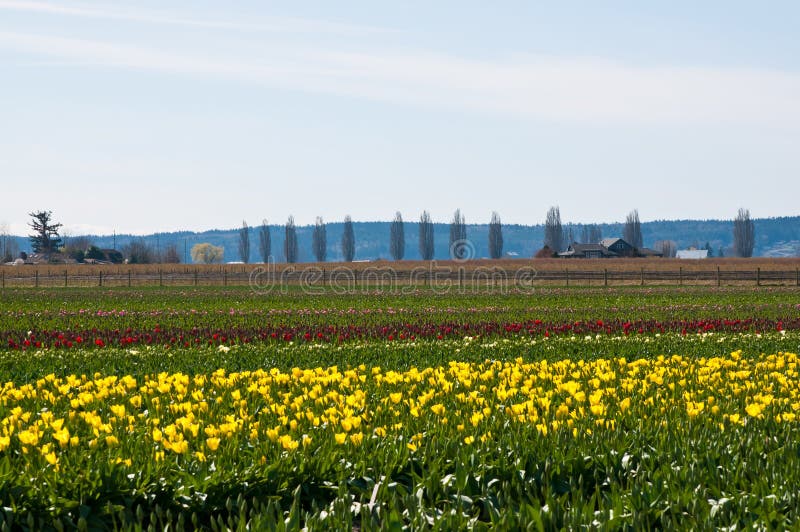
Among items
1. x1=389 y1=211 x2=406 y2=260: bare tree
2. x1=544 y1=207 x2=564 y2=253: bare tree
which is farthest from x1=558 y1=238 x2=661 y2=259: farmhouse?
x1=389 y1=211 x2=406 y2=260: bare tree

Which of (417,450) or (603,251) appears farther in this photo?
(603,251)

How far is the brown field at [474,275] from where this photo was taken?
6238 centimetres

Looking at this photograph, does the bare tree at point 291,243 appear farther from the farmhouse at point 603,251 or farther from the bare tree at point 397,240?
the farmhouse at point 603,251

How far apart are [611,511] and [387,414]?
2.91 m

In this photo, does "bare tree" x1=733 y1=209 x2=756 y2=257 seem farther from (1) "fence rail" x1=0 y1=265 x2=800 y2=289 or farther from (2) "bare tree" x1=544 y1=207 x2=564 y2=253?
(1) "fence rail" x1=0 y1=265 x2=800 y2=289

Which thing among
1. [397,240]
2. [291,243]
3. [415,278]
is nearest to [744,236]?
[397,240]

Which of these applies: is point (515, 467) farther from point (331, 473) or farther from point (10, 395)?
point (10, 395)

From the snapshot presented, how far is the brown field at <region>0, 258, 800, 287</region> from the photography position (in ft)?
205

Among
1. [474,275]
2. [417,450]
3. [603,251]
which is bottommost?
[474,275]

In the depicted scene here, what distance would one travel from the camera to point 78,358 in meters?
14.7

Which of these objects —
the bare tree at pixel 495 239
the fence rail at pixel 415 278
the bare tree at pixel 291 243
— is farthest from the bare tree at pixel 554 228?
the fence rail at pixel 415 278

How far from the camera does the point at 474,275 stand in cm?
7356

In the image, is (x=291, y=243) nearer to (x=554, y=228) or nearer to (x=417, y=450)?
(x=554, y=228)

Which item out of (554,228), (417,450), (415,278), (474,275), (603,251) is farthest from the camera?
(554,228)
